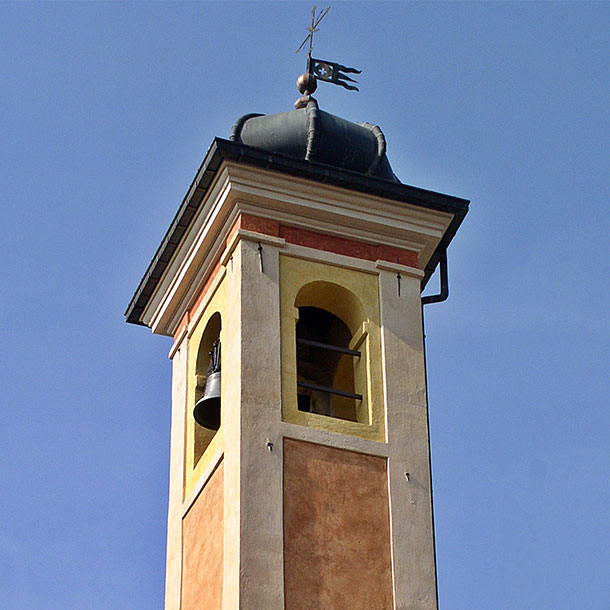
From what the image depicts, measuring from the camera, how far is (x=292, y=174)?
17.8 m

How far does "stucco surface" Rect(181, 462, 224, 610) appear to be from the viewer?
16.3m

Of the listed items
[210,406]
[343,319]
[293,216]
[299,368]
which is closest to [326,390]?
[343,319]

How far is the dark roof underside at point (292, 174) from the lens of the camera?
17.7m

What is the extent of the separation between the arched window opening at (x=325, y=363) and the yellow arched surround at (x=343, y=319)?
0.23m

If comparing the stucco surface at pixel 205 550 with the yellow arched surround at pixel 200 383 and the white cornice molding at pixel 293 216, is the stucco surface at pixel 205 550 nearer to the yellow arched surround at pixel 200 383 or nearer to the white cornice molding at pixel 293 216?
the yellow arched surround at pixel 200 383

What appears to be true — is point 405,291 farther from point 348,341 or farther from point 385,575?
point 385,575

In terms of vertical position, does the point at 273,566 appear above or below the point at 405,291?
below

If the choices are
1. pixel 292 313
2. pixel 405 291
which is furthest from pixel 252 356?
pixel 405 291

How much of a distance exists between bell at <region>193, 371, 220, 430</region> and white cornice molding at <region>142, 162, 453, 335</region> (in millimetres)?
1247

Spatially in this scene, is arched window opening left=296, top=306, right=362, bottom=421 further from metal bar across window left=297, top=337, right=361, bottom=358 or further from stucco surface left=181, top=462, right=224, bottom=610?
stucco surface left=181, top=462, right=224, bottom=610

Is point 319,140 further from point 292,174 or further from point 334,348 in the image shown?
point 334,348

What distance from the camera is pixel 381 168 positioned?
18781mm

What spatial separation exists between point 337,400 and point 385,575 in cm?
260

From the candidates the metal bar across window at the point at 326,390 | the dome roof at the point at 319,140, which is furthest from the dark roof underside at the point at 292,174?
the metal bar across window at the point at 326,390
